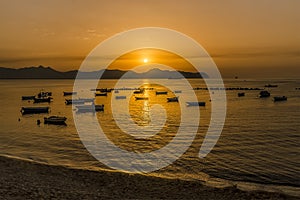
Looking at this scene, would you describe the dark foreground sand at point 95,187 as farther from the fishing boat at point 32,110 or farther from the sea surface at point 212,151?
the fishing boat at point 32,110

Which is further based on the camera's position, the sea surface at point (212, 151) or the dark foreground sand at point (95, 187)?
the sea surface at point (212, 151)

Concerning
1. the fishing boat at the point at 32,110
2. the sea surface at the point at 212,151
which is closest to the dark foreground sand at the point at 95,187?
the sea surface at the point at 212,151

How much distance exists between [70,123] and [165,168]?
37.3 meters

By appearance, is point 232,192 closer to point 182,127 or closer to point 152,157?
point 152,157

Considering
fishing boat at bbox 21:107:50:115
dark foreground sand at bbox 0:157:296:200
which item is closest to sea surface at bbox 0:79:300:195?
dark foreground sand at bbox 0:157:296:200

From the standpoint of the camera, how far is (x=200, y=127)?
56375 millimetres

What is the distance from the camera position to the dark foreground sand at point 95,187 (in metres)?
19.0

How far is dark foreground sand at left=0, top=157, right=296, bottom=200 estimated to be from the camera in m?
19.0

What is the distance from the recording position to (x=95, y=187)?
21.2 meters

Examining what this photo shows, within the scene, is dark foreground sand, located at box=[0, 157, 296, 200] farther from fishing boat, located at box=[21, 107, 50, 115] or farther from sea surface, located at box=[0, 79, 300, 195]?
fishing boat, located at box=[21, 107, 50, 115]

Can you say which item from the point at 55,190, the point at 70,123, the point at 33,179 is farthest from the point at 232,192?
the point at 70,123

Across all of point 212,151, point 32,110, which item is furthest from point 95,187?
point 32,110

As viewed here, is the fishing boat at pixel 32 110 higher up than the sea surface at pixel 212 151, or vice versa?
the fishing boat at pixel 32 110

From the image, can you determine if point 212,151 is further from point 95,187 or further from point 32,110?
point 32,110
